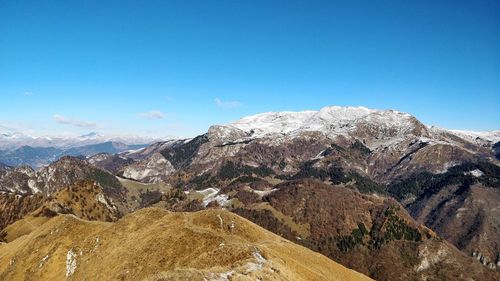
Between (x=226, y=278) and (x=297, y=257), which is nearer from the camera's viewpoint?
(x=226, y=278)

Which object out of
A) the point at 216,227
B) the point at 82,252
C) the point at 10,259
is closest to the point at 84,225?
the point at 82,252

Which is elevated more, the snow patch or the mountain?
the mountain

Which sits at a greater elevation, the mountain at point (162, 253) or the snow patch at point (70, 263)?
the mountain at point (162, 253)

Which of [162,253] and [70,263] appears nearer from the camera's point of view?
[162,253]

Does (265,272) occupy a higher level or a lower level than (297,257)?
higher

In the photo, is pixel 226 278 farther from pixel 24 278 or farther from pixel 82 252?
pixel 24 278

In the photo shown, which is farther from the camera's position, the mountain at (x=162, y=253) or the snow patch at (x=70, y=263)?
the snow patch at (x=70, y=263)

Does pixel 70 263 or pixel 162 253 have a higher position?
pixel 162 253

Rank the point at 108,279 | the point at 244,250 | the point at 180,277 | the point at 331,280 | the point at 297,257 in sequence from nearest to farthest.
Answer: the point at 180,277 → the point at 244,250 → the point at 108,279 → the point at 331,280 → the point at 297,257
